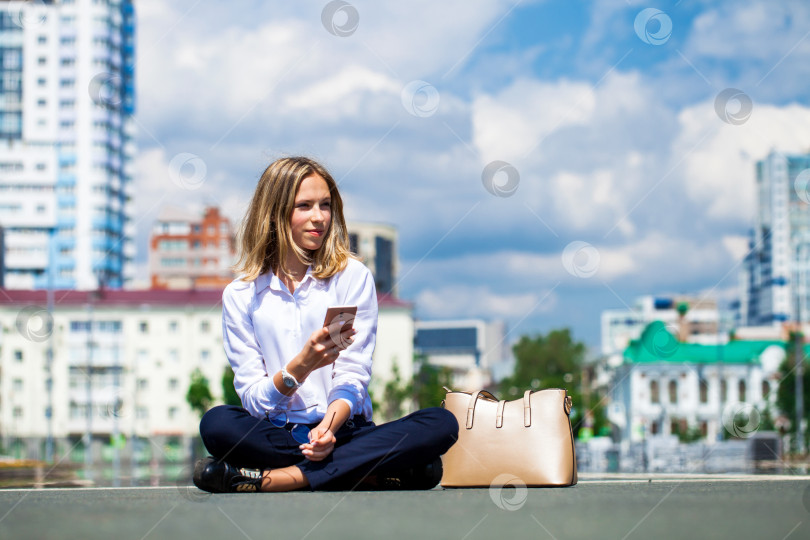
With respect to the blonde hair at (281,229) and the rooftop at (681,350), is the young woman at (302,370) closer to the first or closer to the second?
the blonde hair at (281,229)

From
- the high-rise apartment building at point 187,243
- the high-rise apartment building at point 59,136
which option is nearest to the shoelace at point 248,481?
the high-rise apartment building at point 59,136

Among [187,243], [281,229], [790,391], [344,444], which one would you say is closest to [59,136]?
[187,243]

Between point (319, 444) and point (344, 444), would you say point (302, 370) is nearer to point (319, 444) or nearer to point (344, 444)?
point (319, 444)

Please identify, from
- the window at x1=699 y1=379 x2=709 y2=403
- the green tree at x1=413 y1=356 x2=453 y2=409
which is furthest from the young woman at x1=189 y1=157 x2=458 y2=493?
the window at x1=699 y1=379 x2=709 y2=403

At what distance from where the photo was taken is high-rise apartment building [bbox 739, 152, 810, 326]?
13800 centimetres

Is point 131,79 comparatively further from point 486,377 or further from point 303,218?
point 303,218

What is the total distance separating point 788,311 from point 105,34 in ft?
321

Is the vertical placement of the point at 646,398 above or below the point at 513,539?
below

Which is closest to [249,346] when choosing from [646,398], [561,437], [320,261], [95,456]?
[320,261]

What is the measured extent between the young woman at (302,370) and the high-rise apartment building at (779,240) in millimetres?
137501

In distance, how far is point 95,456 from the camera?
68.4 m

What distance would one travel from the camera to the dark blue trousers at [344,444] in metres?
3.79

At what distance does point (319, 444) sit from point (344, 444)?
0.25 m

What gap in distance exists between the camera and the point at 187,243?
10431cm
